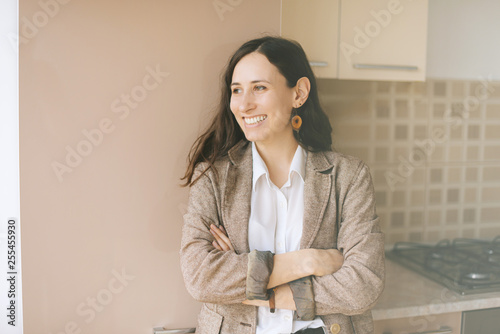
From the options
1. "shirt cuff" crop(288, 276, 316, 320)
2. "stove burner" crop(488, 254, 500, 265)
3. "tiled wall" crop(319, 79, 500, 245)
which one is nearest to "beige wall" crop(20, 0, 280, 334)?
"shirt cuff" crop(288, 276, 316, 320)

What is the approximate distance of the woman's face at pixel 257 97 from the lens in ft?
3.99

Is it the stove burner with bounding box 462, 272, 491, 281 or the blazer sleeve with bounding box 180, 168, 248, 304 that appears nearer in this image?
the blazer sleeve with bounding box 180, 168, 248, 304

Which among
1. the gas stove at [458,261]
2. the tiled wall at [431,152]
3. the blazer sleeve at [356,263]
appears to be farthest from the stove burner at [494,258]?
the blazer sleeve at [356,263]

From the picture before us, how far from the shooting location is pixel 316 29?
1552 millimetres

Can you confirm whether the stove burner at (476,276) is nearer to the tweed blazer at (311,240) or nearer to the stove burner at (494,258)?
the stove burner at (494,258)

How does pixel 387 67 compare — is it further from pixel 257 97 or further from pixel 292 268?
pixel 292 268

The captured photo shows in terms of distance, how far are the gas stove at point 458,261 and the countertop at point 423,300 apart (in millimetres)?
29

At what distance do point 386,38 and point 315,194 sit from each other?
2.43 feet

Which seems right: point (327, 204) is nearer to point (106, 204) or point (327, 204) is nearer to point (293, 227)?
point (293, 227)

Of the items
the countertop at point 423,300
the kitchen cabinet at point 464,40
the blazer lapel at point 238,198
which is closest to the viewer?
the blazer lapel at point 238,198

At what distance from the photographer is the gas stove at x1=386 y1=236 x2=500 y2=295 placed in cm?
159

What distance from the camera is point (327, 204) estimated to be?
1.22 metres

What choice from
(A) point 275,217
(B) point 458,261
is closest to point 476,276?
(B) point 458,261

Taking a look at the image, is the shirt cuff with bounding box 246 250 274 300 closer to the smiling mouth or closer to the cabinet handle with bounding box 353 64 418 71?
the smiling mouth
